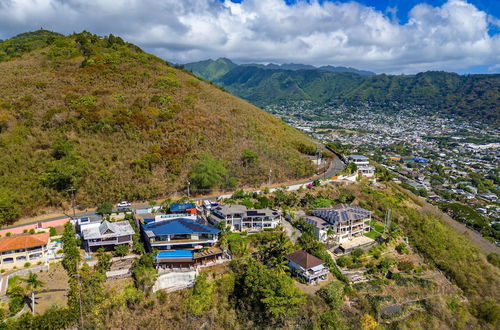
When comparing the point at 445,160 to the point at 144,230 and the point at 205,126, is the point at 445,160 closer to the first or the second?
the point at 205,126

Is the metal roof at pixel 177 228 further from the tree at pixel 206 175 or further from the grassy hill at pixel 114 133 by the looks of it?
the tree at pixel 206 175

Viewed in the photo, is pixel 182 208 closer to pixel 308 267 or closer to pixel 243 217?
pixel 243 217

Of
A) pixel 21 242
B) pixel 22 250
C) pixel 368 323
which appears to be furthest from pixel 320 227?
pixel 21 242

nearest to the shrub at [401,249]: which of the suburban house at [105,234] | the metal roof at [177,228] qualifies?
the metal roof at [177,228]

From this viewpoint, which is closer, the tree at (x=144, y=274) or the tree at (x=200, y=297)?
the tree at (x=200, y=297)

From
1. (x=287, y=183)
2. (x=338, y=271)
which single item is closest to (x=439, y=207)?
(x=287, y=183)

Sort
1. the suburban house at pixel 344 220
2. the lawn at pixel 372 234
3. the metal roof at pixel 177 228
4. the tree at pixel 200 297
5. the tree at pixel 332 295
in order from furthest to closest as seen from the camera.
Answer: the lawn at pixel 372 234, the suburban house at pixel 344 220, the metal roof at pixel 177 228, the tree at pixel 332 295, the tree at pixel 200 297
